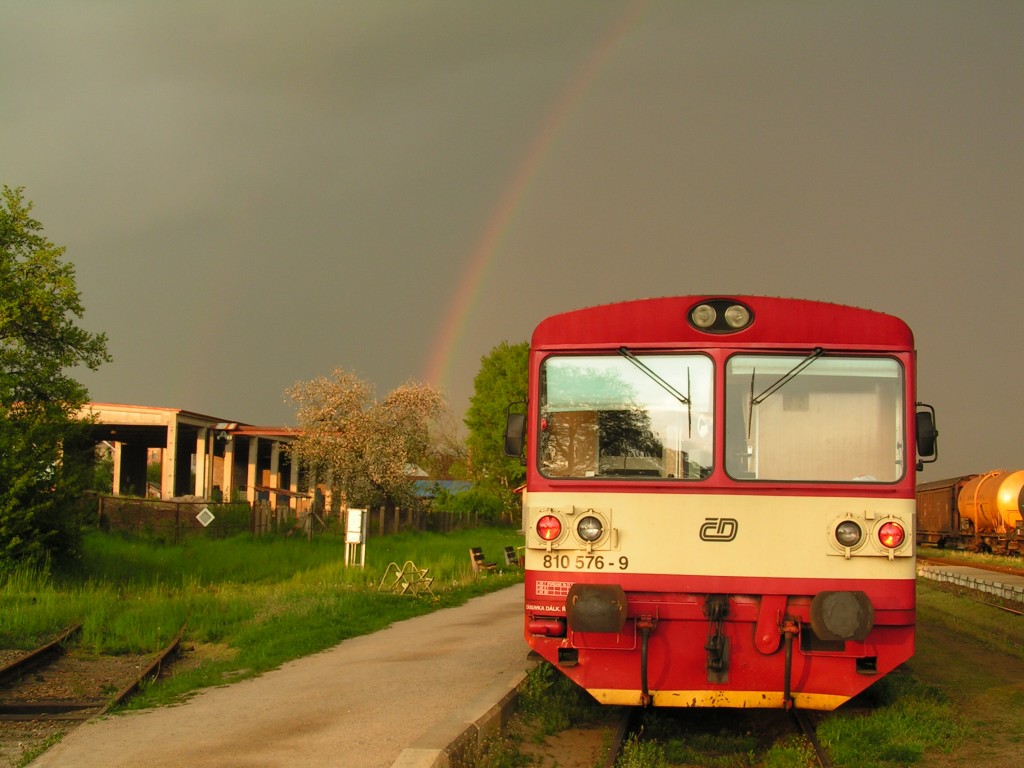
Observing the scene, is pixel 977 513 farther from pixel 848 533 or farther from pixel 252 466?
pixel 848 533

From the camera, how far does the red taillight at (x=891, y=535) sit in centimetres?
764

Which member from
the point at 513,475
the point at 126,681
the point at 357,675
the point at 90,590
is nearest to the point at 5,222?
the point at 90,590

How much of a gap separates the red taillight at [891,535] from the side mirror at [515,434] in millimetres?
2730

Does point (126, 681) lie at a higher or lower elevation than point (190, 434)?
lower

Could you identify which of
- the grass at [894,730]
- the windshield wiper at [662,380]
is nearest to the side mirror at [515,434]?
the windshield wiper at [662,380]

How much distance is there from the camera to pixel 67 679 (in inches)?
521

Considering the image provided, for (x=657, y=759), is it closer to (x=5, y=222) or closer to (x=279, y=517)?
(x=5, y=222)

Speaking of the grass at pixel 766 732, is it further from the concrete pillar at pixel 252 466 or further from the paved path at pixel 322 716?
the concrete pillar at pixel 252 466

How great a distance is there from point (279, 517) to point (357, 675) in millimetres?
32293

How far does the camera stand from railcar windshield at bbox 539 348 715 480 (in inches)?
314

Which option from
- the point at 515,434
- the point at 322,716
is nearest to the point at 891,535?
the point at 515,434

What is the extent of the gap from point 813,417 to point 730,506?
35.6 inches

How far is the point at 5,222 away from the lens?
25.5 m

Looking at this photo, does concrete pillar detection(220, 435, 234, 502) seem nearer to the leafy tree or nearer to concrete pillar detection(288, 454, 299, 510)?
concrete pillar detection(288, 454, 299, 510)
